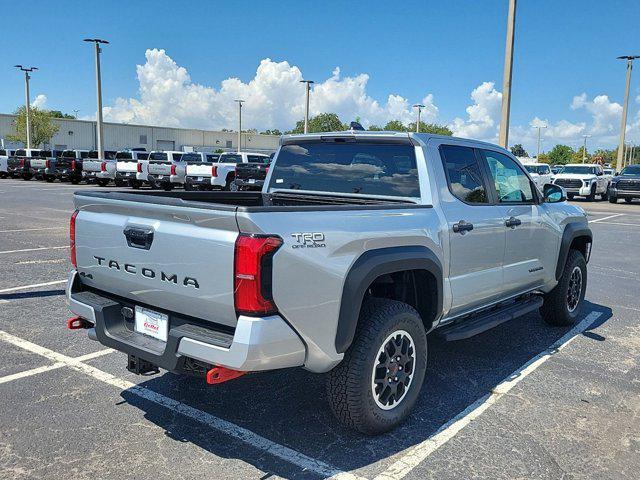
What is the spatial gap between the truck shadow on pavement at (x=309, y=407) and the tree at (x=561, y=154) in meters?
114

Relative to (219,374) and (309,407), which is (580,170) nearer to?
(309,407)

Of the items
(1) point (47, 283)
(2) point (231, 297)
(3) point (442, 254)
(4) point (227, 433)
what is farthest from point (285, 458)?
(1) point (47, 283)

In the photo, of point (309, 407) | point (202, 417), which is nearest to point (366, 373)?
point (309, 407)

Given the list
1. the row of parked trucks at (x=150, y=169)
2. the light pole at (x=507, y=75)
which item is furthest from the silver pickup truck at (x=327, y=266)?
the row of parked trucks at (x=150, y=169)

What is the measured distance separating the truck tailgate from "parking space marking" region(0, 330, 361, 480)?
0.89m

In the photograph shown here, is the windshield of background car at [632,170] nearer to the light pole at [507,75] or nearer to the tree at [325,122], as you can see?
the light pole at [507,75]

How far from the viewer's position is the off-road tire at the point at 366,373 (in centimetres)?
332

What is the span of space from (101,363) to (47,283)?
10.4 ft

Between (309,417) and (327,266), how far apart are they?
48.8 inches

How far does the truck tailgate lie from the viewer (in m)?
2.89

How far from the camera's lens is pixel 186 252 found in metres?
3.01

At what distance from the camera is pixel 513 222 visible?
4828 millimetres

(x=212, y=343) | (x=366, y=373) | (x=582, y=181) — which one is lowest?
(x=366, y=373)

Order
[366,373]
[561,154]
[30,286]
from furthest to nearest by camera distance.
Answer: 1. [561,154]
2. [30,286]
3. [366,373]
